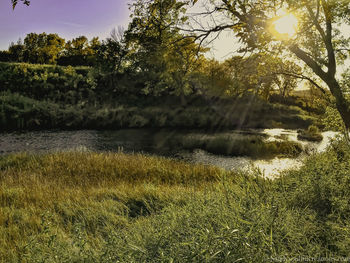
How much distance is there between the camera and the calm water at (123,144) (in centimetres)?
1495

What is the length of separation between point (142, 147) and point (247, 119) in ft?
60.6

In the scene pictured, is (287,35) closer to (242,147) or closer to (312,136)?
(242,147)

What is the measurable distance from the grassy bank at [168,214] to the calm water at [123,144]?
4932mm

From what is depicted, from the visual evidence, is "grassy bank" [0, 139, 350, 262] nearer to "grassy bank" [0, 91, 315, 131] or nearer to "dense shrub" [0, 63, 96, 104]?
"grassy bank" [0, 91, 315, 131]

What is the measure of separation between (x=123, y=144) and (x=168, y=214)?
16580mm

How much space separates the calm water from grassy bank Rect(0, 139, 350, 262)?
16.2ft

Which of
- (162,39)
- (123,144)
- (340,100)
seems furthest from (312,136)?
(162,39)

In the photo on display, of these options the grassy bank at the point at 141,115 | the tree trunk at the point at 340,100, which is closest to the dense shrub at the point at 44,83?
the grassy bank at the point at 141,115

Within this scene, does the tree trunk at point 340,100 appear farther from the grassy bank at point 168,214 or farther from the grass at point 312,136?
the grass at point 312,136

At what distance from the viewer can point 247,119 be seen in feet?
105

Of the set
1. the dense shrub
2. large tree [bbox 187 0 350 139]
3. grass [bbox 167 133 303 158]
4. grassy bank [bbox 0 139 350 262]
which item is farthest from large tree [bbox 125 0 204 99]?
the dense shrub

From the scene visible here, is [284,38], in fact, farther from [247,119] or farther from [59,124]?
[247,119]

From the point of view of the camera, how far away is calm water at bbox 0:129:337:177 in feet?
49.0

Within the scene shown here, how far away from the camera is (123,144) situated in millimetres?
19281
